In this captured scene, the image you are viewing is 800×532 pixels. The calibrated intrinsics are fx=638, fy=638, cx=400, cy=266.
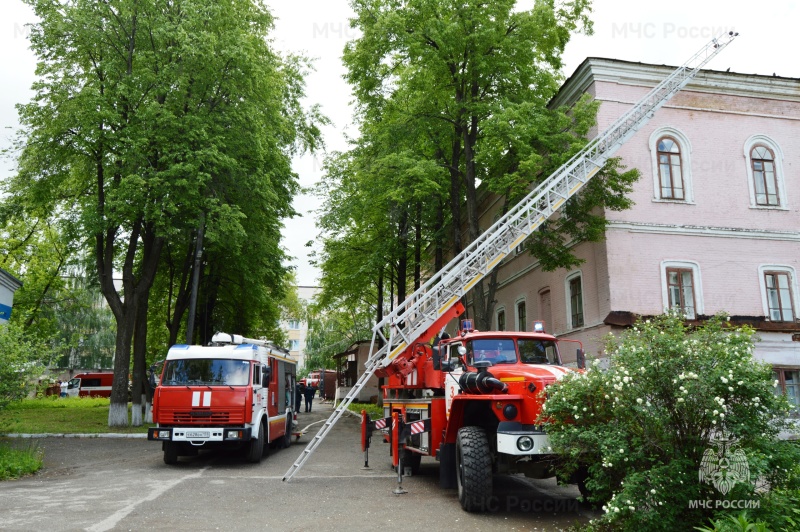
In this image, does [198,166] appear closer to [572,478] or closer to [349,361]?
[572,478]

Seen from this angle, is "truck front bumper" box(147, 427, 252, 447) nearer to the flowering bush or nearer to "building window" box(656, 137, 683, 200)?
the flowering bush

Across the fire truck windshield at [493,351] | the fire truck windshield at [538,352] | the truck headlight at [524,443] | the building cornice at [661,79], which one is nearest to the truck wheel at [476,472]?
the truck headlight at [524,443]

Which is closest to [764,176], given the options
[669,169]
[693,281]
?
[669,169]

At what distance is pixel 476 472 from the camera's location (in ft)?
28.6

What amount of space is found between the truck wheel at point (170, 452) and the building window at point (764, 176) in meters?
20.3

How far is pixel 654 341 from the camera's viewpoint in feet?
22.3

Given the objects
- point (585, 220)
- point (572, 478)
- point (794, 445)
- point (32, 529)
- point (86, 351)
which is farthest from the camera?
point (86, 351)

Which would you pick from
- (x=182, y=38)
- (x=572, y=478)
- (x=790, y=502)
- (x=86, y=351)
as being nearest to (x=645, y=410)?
(x=790, y=502)

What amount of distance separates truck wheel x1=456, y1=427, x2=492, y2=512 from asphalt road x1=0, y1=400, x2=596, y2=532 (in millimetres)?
215

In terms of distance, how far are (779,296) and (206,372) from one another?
740 inches

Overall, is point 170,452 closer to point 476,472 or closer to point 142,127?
point 476,472

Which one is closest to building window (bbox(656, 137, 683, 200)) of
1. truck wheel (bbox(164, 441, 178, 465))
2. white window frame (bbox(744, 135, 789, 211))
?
white window frame (bbox(744, 135, 789, 211))

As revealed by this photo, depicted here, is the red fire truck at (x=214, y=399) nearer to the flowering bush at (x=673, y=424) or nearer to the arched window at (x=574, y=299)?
the flowering bush at (x=673, y=424)

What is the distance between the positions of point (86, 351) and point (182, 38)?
134ft
